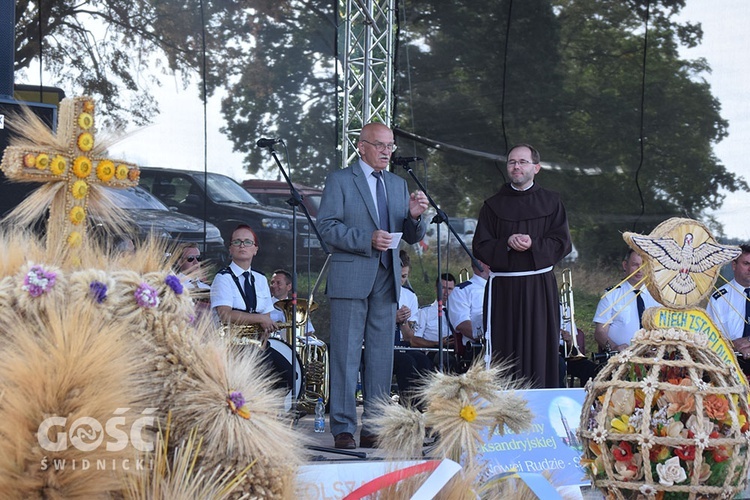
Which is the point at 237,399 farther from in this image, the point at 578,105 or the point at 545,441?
the point at 578,105

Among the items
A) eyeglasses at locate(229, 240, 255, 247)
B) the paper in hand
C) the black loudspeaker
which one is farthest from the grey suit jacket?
eyeglasses at locate(229, 240, 255, 247)

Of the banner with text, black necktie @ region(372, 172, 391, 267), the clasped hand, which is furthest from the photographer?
black necktie @ region(372, 172, 391, 267)

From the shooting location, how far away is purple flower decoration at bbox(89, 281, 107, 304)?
65.4 inches

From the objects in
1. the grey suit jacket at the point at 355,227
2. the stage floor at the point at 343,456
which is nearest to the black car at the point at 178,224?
the stage floor at the point at 343,456

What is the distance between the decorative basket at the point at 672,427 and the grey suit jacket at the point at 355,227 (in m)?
2.78

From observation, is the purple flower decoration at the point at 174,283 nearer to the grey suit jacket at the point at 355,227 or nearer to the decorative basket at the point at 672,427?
the decorative basket at the point at 672,427

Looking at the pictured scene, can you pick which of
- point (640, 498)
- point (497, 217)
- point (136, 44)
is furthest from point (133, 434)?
point (136, 44)

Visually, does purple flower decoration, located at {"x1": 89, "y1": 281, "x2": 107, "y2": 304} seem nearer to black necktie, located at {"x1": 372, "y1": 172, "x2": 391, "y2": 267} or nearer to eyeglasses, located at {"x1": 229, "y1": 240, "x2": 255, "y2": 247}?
black necktie, located at {"x1": 372, "y1": 172, "x2": 391, "y2": 267}

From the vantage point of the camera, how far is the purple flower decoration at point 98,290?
5.45 ft

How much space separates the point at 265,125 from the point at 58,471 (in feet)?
26.1

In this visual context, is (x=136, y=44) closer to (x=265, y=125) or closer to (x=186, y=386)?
(x=265, y=125)

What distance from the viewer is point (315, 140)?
30.6ft

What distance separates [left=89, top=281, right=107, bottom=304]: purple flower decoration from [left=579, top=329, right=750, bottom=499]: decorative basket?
54.0 inches

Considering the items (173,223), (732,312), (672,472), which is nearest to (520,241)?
(672,472)
